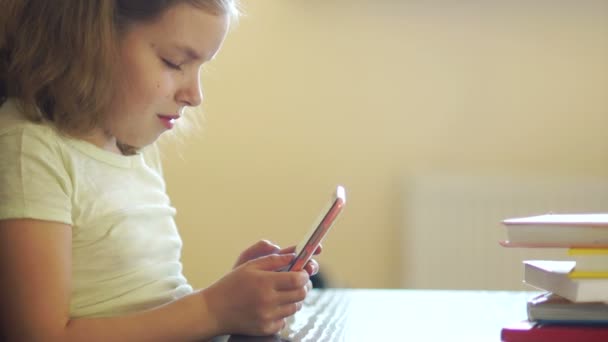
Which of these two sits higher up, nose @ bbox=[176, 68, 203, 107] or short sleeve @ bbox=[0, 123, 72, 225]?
nose @ bbox=[176, 68, 203, 107]

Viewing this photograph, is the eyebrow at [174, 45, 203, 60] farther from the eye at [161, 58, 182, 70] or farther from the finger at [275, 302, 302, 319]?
the finger at [275, 302, 302, 319]

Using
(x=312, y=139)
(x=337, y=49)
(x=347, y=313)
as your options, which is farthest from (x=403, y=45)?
(x=347, y=313)

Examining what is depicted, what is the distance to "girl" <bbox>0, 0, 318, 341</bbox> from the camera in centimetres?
79

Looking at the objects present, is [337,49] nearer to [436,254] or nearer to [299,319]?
[436,254]

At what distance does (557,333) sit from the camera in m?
0.77

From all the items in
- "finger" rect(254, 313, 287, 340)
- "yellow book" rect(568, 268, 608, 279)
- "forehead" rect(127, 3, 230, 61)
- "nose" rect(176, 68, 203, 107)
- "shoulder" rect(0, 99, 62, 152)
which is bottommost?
"finger" rect(254, 313, 287, 340)

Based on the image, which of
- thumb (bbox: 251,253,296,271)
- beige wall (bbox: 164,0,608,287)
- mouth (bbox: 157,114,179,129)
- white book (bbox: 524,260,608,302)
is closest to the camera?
white book (bbox: 524,260,608,302)

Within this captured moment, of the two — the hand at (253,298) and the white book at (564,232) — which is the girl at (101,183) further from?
the white book at (564,232)

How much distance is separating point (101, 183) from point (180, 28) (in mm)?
189

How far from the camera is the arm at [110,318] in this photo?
2.56 feet

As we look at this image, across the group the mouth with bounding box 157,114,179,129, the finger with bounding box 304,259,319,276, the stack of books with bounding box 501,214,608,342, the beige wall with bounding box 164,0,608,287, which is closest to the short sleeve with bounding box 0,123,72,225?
the mouth with bounding box 157,114,179,129

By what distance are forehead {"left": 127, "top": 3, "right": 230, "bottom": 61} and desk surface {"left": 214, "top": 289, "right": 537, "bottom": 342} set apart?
32 cm

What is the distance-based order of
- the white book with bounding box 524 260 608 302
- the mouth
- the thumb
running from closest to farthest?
the white book with bounding box 524 260 608 302, the thumb, the mouth

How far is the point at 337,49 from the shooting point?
236cm
